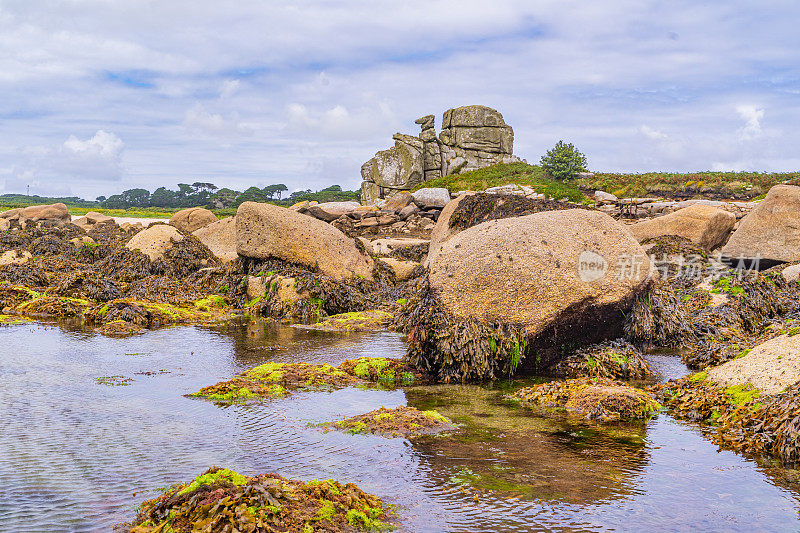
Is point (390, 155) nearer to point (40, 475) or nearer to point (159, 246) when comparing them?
point (159, 246)

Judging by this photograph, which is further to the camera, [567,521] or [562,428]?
[562,428]

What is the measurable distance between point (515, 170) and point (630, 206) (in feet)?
57.5

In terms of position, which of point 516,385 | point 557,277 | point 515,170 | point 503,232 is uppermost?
point 515,170

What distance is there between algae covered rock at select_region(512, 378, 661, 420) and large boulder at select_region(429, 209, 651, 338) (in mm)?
1018

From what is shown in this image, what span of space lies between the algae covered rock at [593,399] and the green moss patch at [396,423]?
1.37 metres

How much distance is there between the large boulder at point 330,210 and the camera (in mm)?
31219

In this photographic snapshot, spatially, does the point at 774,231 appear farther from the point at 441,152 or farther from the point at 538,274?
the point at 441,152

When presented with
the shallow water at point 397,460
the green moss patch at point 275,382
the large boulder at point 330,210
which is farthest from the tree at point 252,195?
the shallow water at point 397,460

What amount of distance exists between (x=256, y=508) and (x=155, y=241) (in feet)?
53.4

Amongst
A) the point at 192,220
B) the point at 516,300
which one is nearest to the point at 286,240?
the point at 516,300

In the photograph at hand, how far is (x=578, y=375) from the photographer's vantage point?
7.94 meters

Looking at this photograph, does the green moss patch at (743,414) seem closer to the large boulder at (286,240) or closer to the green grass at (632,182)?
the large boulder at (286,240)

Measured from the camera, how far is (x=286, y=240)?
14422 mm

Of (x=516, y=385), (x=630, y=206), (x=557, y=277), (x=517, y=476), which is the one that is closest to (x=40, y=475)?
(x=517, y=476)
